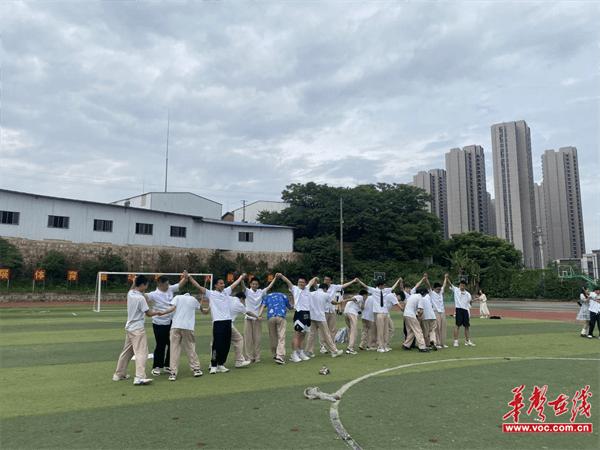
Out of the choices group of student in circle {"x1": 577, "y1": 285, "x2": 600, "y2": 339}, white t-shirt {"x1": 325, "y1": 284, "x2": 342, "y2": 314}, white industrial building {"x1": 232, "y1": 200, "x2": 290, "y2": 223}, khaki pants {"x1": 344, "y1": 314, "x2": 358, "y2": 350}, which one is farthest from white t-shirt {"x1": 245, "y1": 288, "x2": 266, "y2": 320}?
white industrial building {"x1": 232, "y1": 200, "x2": 290, "y2": 223}

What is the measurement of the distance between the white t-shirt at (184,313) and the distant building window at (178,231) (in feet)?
117

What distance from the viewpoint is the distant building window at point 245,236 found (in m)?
46.7

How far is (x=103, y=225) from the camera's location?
38781 millimetres

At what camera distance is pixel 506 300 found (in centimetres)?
4281

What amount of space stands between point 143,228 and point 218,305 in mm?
34793

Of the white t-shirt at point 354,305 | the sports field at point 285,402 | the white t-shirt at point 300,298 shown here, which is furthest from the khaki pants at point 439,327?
the white t-shirt at point 300,298

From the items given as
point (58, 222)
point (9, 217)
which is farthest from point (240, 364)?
point (58, 222)

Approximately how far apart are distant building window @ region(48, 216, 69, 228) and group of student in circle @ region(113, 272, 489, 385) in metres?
31.2

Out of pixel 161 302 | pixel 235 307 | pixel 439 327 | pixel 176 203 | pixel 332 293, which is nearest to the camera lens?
pixel 161 302

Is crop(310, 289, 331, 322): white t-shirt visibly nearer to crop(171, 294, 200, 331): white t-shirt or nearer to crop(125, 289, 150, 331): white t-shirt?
crop(171, 294, 200, 331): white t-shirt

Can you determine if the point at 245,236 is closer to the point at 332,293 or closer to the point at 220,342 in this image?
the point at 332,293

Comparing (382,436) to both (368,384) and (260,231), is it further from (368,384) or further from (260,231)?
(260,231)

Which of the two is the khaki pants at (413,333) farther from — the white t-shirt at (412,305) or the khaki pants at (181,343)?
the khaki pants at (181,343)

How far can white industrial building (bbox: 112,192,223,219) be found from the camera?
46156 millimetres
